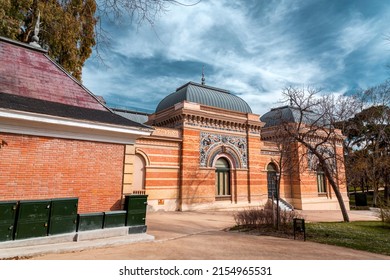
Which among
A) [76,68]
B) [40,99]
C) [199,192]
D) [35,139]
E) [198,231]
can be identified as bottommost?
[198,231]

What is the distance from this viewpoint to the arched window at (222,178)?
67.5 feet

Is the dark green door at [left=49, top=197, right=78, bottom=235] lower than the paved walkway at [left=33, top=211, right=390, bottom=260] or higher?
higher

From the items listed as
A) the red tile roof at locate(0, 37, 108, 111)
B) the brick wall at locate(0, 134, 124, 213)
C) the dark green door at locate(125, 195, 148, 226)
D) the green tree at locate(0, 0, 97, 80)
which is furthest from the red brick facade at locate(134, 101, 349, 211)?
the brick wall at locate(0, 134, 124, 213)

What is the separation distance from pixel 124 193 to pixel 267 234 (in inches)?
229

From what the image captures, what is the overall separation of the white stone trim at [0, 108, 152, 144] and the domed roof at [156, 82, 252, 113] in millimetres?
12442

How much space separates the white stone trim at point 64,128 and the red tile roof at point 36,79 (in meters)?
1.42

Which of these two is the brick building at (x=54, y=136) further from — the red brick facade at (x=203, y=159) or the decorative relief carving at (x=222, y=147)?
the decorative relief carving at (x=222, y=147)

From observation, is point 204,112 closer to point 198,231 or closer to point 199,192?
point 199,192

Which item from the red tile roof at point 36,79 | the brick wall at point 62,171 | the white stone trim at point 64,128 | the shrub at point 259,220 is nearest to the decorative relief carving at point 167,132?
the red tile roof at point 36,79

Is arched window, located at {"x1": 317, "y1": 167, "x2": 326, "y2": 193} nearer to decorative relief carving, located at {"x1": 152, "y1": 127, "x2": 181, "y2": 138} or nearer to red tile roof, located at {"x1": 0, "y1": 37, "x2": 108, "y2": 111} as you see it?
decorative relief carving, located at {"x1": 152, "y1": 127, "x2": 181, "y2": 138}

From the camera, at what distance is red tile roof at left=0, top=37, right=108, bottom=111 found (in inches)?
316

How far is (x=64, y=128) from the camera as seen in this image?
299 inches
